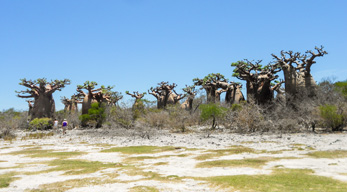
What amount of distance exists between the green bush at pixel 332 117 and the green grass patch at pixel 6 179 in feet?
47.2

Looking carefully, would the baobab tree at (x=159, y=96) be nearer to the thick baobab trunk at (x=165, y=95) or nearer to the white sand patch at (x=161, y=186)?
the thick baobab trunk at (x=165, y=95)

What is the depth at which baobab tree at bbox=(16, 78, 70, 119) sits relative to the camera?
3161 centimetres

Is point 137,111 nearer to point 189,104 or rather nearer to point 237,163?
point 189,104

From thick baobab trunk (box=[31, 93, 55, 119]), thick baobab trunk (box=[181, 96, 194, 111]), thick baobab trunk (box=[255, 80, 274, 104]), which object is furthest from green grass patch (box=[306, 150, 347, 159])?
thick baobab trunk (box=[31, 93, 55, 119])

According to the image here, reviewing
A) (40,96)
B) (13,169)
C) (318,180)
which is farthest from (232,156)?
(40,96)

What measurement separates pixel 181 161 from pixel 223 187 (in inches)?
123

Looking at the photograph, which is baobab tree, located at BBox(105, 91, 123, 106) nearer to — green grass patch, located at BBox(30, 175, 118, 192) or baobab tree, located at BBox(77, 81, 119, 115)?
baobab tree, located at BBox(77, 81, 119, 115)

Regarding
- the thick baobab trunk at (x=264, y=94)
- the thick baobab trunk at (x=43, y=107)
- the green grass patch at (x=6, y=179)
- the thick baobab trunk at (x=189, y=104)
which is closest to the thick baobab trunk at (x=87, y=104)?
the thick baobab trunk at (x=43, y=107)

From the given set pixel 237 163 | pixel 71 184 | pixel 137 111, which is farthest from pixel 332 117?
pixel 137 111

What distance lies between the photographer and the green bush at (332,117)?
1547 centimetres

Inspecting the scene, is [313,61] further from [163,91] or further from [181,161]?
[163,91]

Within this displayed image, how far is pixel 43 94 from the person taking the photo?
3180 centimetres

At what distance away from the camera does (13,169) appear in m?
7.57

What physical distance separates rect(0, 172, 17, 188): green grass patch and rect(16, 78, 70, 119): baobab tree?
2651 centimetres
